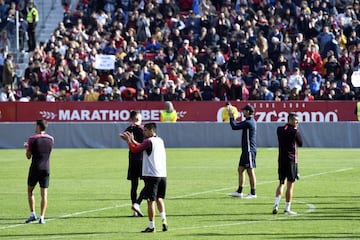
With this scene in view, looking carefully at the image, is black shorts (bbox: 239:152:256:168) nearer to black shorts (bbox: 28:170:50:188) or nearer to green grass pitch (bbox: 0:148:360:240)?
green grass pitch (bbox: 0:148:360:240)

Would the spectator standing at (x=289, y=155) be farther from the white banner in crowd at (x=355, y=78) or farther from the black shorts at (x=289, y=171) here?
the white banner in crowd at (x=355, y=78)

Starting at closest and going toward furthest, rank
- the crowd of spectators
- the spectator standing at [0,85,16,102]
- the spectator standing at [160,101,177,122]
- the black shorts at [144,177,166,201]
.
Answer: the black shorts at [144,177,166,201]
the spectator standing at [160,101,177,122]
the crowd of spectators
the spectator standing at [0,85,16,102]

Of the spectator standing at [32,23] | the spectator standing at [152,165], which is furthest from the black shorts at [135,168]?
the spectator standing at [32,23]

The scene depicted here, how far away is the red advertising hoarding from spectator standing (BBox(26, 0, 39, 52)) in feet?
15.7

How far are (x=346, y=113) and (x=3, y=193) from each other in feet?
64.8

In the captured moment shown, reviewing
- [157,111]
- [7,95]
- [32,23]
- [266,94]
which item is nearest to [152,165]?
[266,94]

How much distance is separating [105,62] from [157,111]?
321 cm

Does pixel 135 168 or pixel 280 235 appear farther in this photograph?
pixel 135 168

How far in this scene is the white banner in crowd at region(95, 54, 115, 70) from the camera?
1720 inches

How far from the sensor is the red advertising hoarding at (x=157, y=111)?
41156 mm

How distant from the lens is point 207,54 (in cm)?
4375

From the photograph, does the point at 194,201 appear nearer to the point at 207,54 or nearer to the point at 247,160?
the point at 247,160

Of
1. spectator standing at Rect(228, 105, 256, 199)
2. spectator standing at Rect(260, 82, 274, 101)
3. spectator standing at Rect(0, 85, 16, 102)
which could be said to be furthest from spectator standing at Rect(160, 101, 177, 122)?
spectator standing at Rect(228, 105, 256, 199)

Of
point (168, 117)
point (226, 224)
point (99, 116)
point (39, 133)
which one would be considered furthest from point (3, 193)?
point (99, 116)
